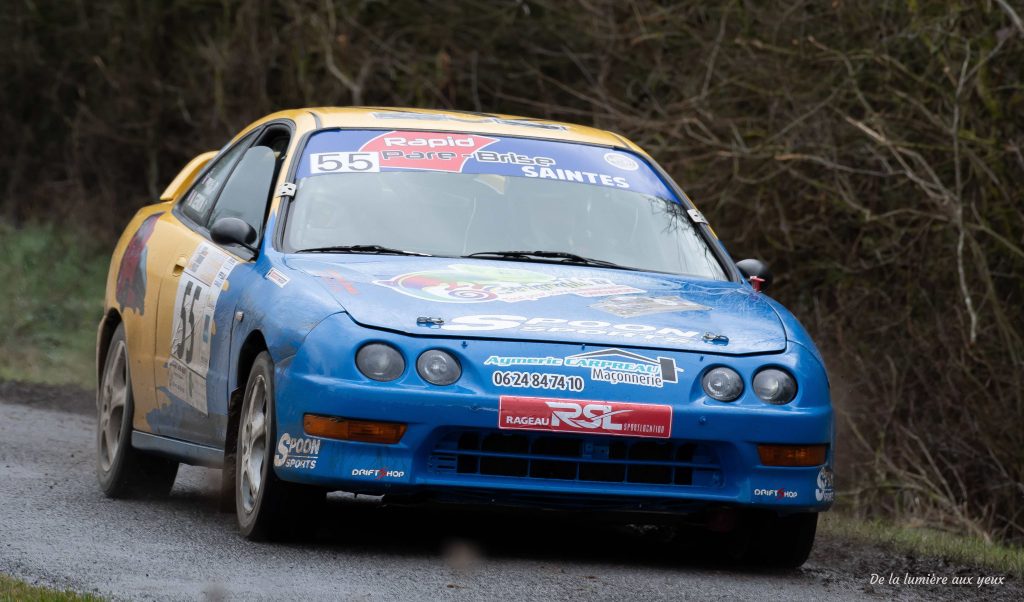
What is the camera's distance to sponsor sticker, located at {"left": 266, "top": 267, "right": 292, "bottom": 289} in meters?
6.36

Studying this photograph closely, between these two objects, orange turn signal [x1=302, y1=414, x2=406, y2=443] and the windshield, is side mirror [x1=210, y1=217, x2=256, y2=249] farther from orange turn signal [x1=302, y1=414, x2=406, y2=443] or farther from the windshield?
orange turn signal [x1=302, y1=414, x2=406, y2=443]

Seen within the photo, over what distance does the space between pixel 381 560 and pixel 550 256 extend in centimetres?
152

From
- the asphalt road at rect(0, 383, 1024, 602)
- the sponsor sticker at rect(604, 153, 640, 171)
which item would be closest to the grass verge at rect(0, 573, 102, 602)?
the asphalt road at rect(0, 383, 1024, 602)

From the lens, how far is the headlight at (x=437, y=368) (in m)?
5.80

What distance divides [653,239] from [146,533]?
7.43 ft

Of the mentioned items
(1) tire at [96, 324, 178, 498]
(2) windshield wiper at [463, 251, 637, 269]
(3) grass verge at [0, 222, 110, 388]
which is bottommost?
(3) grass verge at [0, 222, 110, 388]

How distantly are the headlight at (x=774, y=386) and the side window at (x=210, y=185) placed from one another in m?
2.85

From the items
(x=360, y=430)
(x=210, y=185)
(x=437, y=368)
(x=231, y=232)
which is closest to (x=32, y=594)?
(x=360, y=430)

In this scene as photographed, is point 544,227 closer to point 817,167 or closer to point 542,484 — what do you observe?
point 542,484

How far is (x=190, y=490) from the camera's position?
335 inches

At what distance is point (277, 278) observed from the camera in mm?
6434

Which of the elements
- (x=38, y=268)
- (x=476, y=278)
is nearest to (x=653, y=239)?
(x=476, y=278)

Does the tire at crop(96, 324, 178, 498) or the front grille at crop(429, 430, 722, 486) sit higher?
the front grille at crop(429, 430, 722, 486)

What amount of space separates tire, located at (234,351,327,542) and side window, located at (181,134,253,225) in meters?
1.74
